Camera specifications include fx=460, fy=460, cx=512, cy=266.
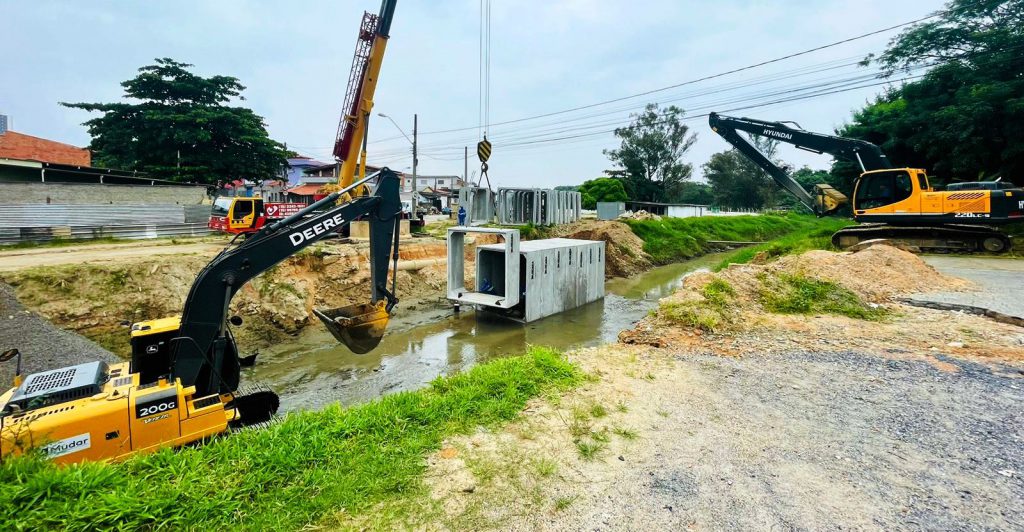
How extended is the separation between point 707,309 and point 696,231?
26547 mm

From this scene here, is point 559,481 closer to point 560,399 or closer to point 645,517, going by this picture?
point 645,517

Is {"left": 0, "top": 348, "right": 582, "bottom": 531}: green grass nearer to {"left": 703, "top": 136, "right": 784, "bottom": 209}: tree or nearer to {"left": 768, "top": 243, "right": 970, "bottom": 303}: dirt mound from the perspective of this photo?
{"left": 768, "top": 243, "right": 970, "bottom": 303}: dirt mound

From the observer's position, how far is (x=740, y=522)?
3.08 m

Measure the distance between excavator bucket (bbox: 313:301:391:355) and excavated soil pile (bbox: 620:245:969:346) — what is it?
4.29 metres

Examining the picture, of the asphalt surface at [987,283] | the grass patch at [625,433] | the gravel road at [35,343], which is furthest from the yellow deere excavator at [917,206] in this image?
the gravel road at [35,343]

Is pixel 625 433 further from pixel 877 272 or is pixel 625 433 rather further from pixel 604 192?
pixel 604 192

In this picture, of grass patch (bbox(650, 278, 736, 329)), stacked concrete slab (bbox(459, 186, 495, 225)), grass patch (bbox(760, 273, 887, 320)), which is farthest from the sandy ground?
stacked concrete slab (bbox(459, 186, 495, 225))

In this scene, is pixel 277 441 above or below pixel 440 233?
below

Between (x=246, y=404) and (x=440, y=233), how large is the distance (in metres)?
16.5

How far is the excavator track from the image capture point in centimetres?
1412

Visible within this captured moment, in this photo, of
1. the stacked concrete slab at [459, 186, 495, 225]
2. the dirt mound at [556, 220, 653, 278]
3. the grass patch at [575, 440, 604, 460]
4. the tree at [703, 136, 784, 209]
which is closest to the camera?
the grass patch at [575, 440, 604, 460]

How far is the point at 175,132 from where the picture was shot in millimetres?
25125

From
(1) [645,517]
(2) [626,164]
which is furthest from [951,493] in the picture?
(2) [626,164]

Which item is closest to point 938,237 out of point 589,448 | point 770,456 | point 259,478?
point 770,456
